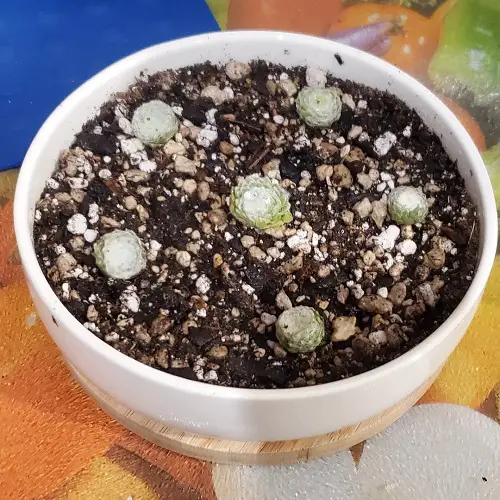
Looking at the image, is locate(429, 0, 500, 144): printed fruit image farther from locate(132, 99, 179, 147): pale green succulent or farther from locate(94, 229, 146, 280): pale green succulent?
locate(94, 229, 146, 280): pale green succulent

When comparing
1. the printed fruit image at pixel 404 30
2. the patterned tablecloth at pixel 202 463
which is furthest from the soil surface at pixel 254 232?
the printed fruit image at pixel 404 30

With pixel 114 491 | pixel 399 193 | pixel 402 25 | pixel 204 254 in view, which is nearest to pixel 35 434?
pixel 114 491

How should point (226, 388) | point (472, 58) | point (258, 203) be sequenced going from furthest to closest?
1. point (472, 58)
2. point (258, 203)
3. point (226, 388)

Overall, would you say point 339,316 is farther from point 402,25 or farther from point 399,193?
point 402,25

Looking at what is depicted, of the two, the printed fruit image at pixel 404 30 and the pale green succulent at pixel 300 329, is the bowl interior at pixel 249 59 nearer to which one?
the pale green succulent at pixel 300 329

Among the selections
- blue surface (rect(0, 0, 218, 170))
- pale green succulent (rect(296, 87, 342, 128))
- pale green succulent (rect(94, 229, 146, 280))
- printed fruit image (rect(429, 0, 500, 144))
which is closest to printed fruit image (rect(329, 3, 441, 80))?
printed fruit image (rect(429, 0, 500, 144))

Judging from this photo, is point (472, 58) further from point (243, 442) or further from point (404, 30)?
point (243, 442)

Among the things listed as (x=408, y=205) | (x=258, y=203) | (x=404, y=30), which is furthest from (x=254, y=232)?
(x=404, y=30)
